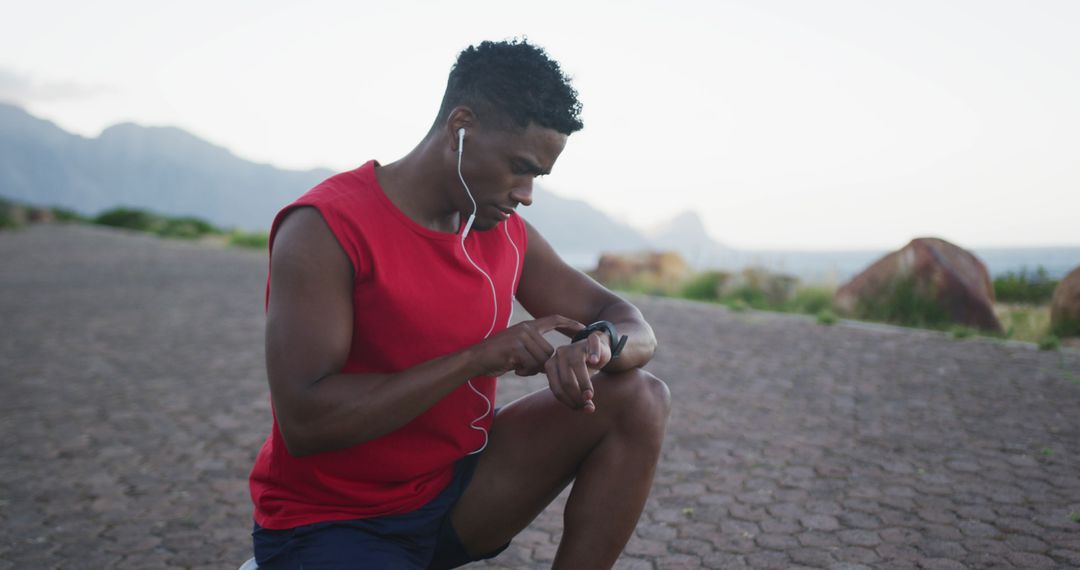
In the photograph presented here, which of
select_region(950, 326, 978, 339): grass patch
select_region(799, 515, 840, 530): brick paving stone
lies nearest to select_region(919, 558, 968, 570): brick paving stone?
select_region(799, 515, 840, 530): brick paving stone

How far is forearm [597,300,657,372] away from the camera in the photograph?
78.0 inches

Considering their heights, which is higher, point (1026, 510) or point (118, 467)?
point (1026, 510)

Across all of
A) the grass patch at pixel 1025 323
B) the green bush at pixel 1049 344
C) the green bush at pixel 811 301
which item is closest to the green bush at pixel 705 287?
the green bush at pixel 811 301

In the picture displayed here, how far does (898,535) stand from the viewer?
289cm

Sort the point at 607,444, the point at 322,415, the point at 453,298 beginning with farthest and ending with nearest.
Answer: the point at 607,444 < the point at 453,298 < the point at 322,415

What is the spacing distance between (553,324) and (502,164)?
394 mm

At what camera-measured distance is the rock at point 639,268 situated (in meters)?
14.9

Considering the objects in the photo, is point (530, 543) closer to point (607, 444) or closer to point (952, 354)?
point (607, 444)

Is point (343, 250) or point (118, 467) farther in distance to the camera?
point (118, 467)

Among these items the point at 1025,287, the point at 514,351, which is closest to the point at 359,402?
the point at 514,351

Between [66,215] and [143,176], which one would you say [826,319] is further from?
[143,176]

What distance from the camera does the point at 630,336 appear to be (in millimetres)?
2025

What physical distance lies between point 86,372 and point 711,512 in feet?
17.8

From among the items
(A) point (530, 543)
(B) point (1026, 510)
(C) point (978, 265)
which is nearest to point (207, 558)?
(A) point (530, 543)
